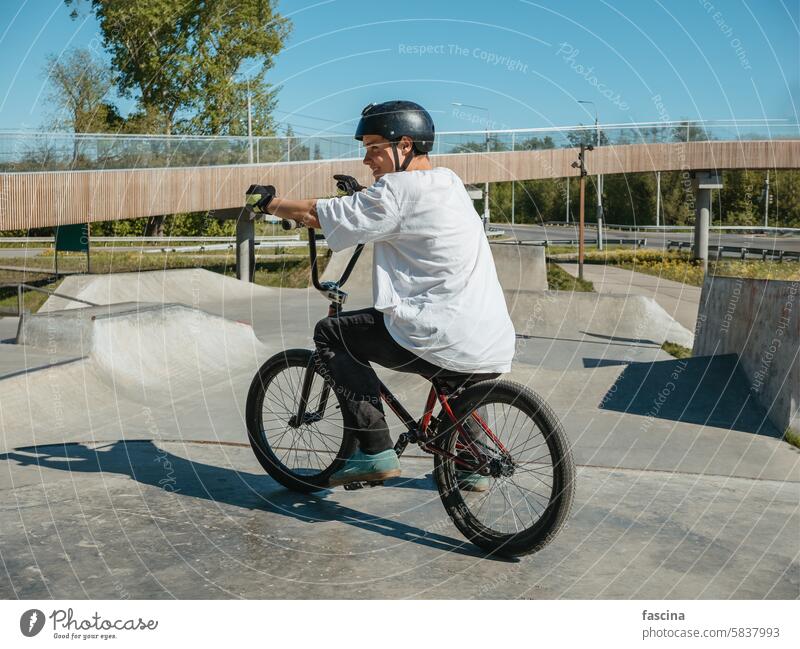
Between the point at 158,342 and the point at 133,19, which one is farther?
the point at 133,19

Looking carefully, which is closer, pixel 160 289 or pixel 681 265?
pixel 160 289

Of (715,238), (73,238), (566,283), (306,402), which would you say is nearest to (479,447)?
(306,402)

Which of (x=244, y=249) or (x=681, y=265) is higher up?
(x=244, y=249)

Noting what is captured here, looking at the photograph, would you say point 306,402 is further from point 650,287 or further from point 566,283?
point 650,287

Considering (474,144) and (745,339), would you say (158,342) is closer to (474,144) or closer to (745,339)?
(745,339)

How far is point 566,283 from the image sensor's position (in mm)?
34344

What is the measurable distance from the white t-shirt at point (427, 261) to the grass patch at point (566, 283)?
28.8 m

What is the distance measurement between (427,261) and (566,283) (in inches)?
1222

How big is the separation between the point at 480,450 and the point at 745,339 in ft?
25.6

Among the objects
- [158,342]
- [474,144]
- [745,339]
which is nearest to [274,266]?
[474,144]

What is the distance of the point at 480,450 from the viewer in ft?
13.5
